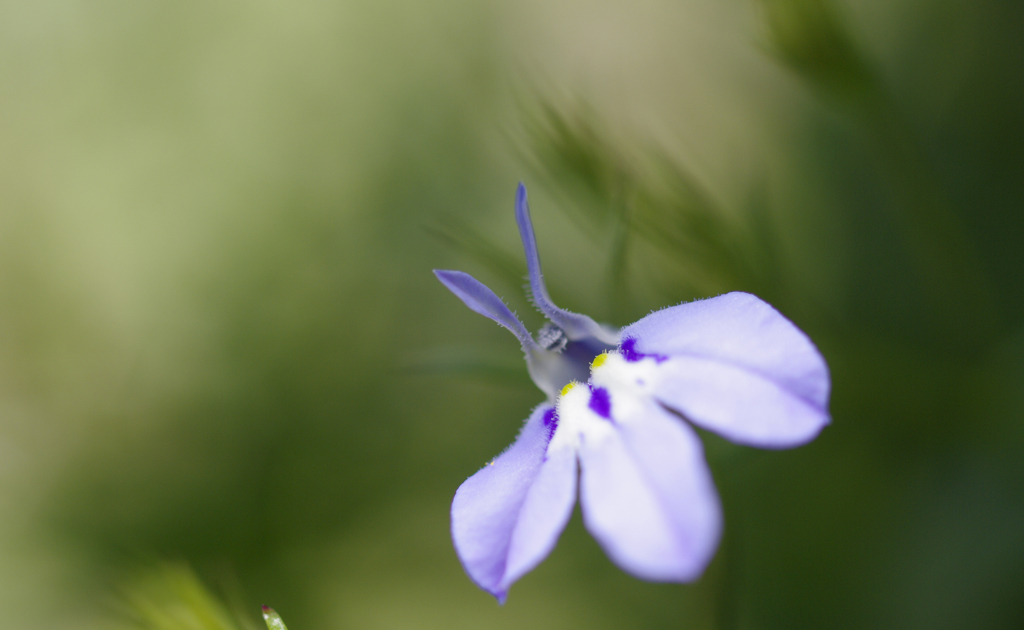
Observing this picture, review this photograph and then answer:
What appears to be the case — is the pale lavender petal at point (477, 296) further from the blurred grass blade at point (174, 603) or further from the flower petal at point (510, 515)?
the blurred grass blade at point (174, 603)

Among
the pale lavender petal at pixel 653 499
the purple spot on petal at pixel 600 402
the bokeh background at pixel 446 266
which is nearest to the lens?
the pale lavender petal at pixel 653 499

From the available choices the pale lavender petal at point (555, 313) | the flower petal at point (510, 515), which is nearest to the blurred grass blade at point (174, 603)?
the flower petal at point (510, 515)

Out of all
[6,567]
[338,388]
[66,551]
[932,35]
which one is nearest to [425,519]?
[338,388]

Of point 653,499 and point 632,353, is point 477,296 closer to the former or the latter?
point 632,353

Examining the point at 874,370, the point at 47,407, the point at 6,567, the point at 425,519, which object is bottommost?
the point at 874,370

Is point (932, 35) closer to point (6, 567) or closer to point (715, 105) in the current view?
point (715, 105)

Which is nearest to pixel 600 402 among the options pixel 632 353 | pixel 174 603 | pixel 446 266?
pixel 632 353
